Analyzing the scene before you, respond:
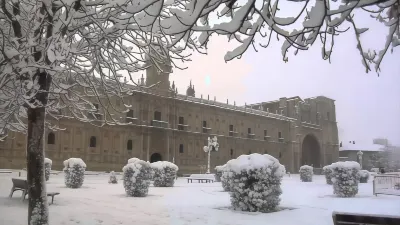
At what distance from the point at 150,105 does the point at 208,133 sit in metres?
A: 8.52

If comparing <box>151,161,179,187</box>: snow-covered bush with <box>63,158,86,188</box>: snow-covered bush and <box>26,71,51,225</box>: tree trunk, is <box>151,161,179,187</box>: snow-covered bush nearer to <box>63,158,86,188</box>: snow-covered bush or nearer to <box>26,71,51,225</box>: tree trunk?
<box>63,158,86,188</box>: snow-covered bush

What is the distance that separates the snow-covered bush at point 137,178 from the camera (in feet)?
39.0

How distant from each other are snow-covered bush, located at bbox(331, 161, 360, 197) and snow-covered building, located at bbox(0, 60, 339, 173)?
1737cm

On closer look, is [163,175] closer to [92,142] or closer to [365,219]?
[365,219]

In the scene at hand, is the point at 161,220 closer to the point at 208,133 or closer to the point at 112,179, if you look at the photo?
the point at 112,179

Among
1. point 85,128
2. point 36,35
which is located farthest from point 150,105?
point 36,35

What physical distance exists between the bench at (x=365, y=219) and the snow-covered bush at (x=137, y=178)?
8.31m

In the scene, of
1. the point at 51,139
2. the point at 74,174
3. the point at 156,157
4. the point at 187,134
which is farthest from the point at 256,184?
the point at 187,134

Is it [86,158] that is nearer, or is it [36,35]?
[36,35]

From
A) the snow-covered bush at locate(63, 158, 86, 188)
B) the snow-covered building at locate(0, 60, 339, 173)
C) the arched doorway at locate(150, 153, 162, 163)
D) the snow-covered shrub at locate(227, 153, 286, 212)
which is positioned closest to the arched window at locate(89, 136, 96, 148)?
the snow-covered building at locate(0, 60, 339, 173)

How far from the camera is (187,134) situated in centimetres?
3856

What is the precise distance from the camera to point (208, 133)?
40.9 metres

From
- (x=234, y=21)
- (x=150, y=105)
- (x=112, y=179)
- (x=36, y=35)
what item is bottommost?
(x=112, y=179)

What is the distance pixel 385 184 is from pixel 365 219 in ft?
36.1
